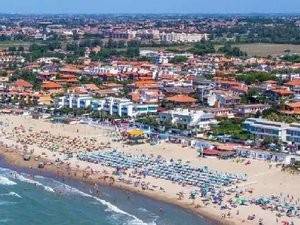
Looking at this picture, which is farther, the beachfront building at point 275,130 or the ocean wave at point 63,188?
the beachfront building at point 275,130

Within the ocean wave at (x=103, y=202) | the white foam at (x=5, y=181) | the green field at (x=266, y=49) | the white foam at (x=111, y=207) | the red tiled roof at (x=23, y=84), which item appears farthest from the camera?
the green field at (x=266, y=49)

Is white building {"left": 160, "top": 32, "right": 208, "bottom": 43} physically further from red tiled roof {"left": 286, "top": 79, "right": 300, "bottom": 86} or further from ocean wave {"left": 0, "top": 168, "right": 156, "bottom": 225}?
ocean wave {"left": 0, "top": 168, "right": 156, "bottom": 225}

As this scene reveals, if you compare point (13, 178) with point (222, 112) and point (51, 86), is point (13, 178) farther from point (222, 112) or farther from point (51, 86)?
point (51, 86)

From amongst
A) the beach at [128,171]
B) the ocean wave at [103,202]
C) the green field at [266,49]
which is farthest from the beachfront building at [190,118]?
the green field at [266,49]

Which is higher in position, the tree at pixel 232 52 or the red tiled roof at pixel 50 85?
the red tiled roof at pixel 50 85

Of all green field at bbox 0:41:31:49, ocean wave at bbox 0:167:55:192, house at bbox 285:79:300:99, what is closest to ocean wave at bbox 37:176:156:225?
ocean wave at bbox 0:167:55:192

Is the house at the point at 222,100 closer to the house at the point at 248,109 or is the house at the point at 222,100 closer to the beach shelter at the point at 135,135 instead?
the house at the point at 248,109
